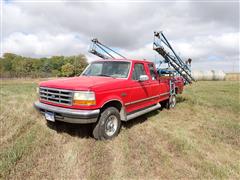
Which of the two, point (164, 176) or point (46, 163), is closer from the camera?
point (164, 176)

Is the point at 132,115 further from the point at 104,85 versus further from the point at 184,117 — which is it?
the point at 184,117

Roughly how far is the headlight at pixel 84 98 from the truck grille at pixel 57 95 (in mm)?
133

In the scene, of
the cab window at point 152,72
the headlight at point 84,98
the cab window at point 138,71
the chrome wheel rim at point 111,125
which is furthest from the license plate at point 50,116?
the cab window at point 152,72

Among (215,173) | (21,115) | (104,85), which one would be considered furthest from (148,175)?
(21,115)

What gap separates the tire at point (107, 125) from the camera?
4.14 metres

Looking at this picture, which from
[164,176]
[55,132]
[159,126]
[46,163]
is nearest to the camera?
[164,176]

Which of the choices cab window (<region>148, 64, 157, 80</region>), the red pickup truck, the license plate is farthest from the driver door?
the license plate

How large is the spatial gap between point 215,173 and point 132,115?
8.07 feet

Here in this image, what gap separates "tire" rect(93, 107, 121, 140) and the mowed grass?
0.17 m

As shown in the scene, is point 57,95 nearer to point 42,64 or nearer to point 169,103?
point 169,103

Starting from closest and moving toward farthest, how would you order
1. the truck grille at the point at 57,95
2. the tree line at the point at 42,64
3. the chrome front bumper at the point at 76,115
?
the chrome front bumper at the point at 76,115, the truck grille at the point at 57,95, the tree line at the point at 42,64

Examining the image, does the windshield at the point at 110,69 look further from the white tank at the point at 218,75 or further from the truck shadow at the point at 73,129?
the white tank at the point at 218,75

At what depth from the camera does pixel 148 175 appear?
3064 millimetres

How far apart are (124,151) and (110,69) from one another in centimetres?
247
